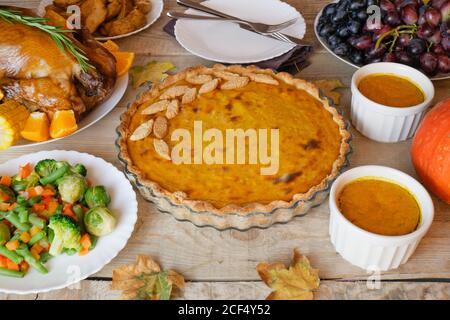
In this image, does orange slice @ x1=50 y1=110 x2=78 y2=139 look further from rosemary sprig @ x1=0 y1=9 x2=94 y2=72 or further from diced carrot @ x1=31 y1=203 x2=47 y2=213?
diced carrot @ x1=31 y1=203 x2=47 y2=213

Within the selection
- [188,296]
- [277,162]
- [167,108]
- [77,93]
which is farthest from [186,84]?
[188,296]

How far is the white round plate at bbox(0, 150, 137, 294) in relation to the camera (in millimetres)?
1267

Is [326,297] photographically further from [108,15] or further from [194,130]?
[108,15]

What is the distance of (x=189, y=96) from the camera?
1.71 m

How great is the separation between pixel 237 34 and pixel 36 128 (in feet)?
2.97

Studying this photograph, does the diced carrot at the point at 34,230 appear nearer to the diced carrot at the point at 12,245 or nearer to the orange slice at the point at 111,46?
the diced carrot at the point at 12,245

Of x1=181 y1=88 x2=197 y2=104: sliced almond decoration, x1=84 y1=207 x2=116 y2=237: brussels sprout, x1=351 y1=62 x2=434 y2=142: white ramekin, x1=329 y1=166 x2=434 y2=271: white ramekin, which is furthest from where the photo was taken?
x1=181 y1=88 x2=197 y2=104: sliced almond decoration

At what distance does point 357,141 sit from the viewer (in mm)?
1701

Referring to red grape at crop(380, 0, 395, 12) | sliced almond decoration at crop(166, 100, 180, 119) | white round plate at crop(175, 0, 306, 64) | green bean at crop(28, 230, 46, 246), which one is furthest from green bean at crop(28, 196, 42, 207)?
red grape at crop(380, 0, 395, 12)

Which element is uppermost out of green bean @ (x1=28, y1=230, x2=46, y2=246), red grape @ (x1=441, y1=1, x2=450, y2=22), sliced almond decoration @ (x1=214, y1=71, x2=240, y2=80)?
red grape @ (x1=441, y1=1, x2=450, y2=22)

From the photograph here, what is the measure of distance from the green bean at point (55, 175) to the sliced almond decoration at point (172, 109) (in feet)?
1.21

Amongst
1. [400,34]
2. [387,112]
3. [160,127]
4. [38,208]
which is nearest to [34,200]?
[38,208]

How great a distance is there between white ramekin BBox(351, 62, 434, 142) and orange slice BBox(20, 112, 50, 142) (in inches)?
39.6

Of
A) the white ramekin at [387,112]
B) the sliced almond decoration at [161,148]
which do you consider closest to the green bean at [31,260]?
the sliced almond decoration at [161,148]
